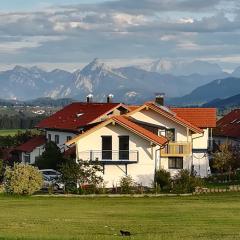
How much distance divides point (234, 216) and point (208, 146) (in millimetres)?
34076

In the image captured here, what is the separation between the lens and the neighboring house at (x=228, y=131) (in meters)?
73.6

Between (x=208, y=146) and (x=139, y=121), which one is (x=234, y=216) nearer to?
(x=139, y=121)

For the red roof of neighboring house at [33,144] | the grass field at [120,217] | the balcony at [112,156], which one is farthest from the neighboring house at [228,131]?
the grass field at [120,217]

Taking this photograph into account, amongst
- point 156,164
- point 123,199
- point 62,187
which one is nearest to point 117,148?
point 156,164

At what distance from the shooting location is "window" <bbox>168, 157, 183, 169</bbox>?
55.9 m

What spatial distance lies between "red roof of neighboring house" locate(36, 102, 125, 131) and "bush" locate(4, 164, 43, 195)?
14.2 m

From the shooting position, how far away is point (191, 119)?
61031 millimetres

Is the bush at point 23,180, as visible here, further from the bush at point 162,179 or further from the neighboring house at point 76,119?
the neighboring house at point 76,119

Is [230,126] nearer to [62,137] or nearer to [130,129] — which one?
[62,137]

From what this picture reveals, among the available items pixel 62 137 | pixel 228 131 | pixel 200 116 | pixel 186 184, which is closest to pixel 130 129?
pixel 186 184

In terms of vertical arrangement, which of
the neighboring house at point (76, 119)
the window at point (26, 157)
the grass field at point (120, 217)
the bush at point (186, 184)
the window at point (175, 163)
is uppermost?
the neighboring house at point (76, 119)

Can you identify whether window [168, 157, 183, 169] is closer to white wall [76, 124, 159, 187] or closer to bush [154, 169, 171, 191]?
white wall [76, 124, 159, 187]

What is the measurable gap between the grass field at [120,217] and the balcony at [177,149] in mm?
14656

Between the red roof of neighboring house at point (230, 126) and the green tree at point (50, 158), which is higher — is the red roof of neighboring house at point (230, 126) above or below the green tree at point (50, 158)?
above
